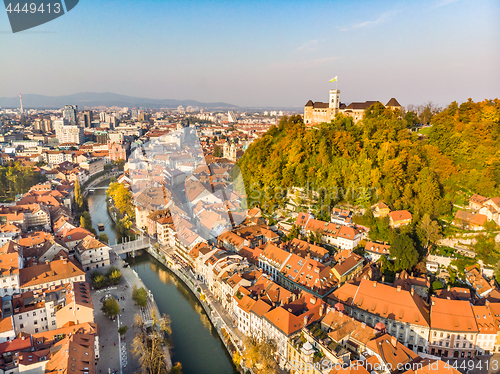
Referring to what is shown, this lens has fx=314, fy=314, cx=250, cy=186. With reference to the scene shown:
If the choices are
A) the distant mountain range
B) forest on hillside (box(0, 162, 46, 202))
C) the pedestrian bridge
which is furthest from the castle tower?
the distant mountain range

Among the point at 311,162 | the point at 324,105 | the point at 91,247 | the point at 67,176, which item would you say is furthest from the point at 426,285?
the point at 67,176

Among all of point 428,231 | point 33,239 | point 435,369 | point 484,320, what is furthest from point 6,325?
point 428,231

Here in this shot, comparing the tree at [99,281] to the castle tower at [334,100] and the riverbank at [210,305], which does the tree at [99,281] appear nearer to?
the riverbank at [210,305]

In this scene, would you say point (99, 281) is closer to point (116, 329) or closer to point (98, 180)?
point (116, 329)

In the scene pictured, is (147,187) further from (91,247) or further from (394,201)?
(394,201)

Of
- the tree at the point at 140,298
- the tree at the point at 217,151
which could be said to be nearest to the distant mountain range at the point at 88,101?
the tree at the point at 217,151

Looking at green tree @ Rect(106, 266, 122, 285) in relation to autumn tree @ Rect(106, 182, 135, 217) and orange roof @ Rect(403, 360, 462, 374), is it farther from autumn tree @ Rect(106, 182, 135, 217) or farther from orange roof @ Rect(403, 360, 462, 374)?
orange roof @ Rect(403, 360, 462, 374)
